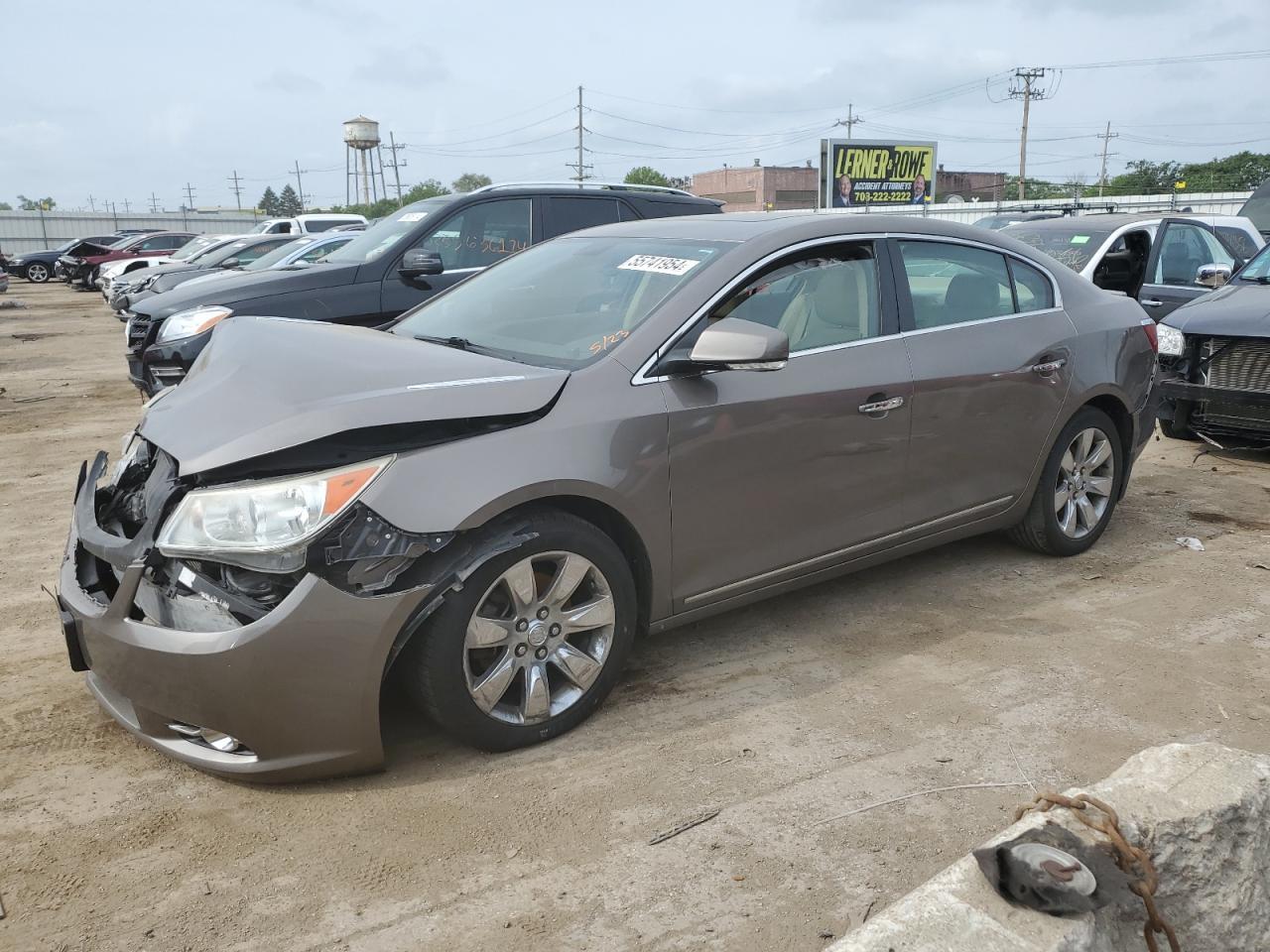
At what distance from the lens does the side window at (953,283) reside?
4359mm

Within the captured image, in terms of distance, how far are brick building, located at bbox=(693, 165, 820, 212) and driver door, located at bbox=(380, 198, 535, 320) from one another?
76.3m

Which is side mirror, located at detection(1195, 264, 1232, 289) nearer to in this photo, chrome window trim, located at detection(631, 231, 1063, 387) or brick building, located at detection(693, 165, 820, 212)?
chrome window trim, located at detection(631, 231, 1063, 387)

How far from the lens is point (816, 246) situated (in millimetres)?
4051

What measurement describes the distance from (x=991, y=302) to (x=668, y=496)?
2.11 m

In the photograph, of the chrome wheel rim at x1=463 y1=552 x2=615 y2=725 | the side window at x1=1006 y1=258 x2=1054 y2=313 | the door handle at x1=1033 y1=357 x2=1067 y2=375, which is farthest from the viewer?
the side window at x1=1006 y1=258 x2=1054 y2=313

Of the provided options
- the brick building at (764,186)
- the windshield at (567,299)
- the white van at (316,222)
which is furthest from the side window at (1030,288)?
the brick building at (764,186)

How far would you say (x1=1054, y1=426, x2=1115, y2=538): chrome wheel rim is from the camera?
16.6ft

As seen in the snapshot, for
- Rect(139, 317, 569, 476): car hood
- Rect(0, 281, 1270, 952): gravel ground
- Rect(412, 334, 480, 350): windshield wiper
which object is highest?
Rect(412, 334, 480, 350): windshield wiper

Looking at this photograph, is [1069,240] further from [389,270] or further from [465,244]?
[389,270]

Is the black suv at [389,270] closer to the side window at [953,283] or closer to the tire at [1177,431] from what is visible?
the side window at [953,283]

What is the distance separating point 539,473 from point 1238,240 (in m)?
9.92

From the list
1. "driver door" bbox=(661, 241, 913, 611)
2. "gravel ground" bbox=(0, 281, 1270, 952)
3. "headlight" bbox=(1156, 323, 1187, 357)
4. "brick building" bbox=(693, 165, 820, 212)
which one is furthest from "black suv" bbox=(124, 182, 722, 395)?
"brick building" bbox=(693, 165, 820, 212)

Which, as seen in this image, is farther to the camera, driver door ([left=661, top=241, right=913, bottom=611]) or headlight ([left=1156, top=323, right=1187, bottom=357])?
headlight ([left=1156, top=323, right=1187, bottom=357])

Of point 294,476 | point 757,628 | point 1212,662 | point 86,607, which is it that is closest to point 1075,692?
point 1212,662
